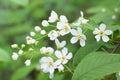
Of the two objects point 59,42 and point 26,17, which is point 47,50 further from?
point 26,17

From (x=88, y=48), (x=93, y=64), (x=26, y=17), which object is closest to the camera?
(x=93, y=64)

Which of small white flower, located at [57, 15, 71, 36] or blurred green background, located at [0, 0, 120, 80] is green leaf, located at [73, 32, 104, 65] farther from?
blurred green background, located at [0, 0, 120, 80]

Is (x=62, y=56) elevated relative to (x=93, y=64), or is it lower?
elevated

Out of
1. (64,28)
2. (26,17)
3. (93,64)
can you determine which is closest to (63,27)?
(64,28)

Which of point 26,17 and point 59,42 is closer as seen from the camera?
point 59,42

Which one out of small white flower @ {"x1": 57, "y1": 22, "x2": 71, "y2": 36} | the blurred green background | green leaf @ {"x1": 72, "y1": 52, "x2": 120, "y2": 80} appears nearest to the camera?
green leaf @ {"x1": 72, "y1": 52, "x2": 120, "y2": 80}

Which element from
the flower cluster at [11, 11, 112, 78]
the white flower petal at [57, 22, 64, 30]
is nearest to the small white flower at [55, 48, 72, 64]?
the flower cluster at [11, 11, 112, 78]

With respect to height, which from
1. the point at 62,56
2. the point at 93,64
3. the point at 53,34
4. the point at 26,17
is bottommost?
the point at 93,64

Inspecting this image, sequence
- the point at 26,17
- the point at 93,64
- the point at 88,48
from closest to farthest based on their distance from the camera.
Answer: the point at 93,64 → the point at 88,48 → the point at 26,17

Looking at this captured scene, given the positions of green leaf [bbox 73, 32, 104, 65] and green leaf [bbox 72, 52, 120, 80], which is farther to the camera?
green leaf [bbox 73, 32, 104, 65]
